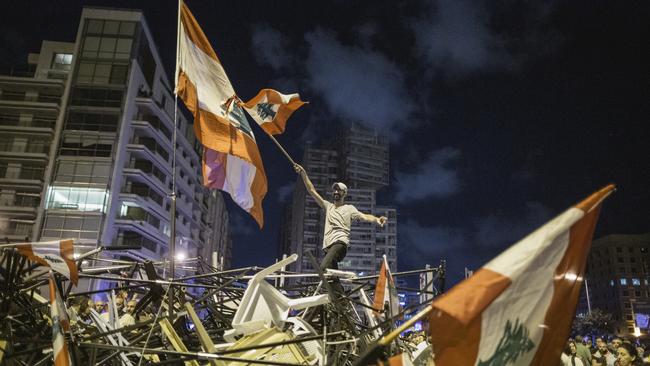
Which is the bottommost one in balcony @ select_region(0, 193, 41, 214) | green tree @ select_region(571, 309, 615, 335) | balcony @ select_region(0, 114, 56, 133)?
green tree @ select_region(571, 309, 615, 335)

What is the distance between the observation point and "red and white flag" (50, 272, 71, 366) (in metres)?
4.15

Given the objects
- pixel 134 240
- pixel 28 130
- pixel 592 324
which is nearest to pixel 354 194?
pixel 592 324

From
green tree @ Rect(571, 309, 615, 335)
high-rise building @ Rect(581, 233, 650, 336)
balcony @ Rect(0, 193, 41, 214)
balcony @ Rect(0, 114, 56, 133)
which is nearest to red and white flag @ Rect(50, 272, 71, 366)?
balcony @ Rect(0, 193, 41, 214)

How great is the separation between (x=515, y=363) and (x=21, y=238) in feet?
171

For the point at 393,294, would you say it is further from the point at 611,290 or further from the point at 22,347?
the point at 611,290

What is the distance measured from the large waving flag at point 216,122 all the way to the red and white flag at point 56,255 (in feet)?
9.03

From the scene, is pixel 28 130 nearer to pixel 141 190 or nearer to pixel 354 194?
pixel 141 190

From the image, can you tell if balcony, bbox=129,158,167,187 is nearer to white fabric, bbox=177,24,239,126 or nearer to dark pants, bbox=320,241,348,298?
white fabric, bbox=177,24,239,126

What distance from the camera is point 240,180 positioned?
7.57 m

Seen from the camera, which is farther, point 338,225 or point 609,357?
point 609,357

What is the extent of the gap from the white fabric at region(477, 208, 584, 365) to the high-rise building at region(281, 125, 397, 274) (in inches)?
3625

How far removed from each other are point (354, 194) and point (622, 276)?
74.3 m

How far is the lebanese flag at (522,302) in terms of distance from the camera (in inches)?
102

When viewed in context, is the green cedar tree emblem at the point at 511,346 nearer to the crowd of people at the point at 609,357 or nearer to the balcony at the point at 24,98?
the crowd of people at the point at 609,357
